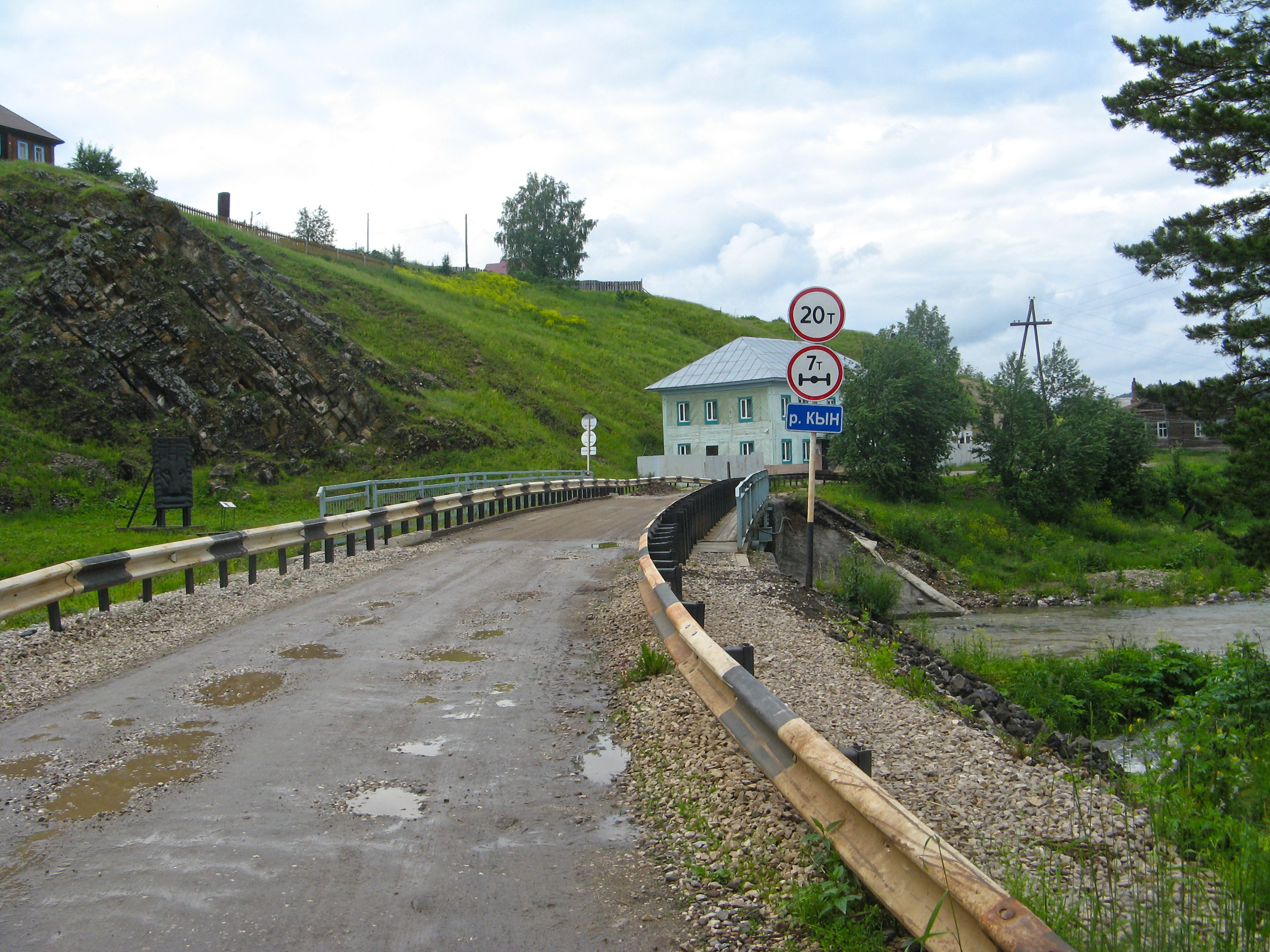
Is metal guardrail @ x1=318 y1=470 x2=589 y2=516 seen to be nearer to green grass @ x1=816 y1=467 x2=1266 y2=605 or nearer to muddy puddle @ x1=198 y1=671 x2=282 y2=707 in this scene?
muddy puddle @ x1=198 y1=671 x2=282 y2=707

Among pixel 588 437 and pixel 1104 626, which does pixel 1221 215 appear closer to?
pixel 1104 626

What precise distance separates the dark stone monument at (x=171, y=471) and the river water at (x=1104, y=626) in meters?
17.2

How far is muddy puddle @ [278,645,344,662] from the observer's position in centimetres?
787

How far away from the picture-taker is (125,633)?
8.98 meters

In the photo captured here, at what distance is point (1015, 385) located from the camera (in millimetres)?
45844

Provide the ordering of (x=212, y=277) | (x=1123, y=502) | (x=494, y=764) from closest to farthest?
(x=494, y=764)
(x=212, y=277)
(x=1123, y=502)

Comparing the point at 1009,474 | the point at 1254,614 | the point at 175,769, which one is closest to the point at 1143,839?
the point at 175,769

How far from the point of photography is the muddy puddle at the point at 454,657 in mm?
7770

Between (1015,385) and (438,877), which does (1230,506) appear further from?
(1015,385)

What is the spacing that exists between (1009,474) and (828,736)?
4209 centimetres

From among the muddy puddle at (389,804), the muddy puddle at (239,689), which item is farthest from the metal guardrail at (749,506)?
the muddy puddle at (389,804)

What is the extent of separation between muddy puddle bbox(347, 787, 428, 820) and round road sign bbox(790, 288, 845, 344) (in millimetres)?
8222

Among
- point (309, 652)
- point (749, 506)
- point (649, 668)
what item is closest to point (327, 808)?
point (649, 668)

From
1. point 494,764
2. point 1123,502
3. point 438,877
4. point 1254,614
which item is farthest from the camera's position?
point 1123,502
